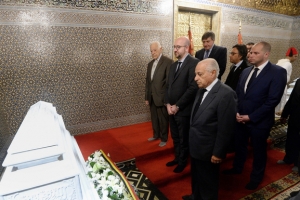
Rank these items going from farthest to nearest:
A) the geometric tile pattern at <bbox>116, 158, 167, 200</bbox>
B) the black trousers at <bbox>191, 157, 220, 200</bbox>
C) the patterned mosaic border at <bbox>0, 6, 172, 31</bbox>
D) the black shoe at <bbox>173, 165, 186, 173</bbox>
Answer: the patterned mosaic border at <bbox>0, 6, 172, 31</bbox>
the black shoe at <bbox>173, 165, 186, 173</bbox>
the geometric tile pattern at <bbox>116, 158, 167, 200</bbox>
the black trousers at <bbox>191, 157, 220, 200</bbox>

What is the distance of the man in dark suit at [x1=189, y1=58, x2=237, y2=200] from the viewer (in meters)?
1.64

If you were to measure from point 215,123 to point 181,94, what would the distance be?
0.82 metres

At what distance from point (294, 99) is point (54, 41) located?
3.90 m

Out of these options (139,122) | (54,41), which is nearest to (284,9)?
(139,122)

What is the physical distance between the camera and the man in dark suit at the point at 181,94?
232 centimetres

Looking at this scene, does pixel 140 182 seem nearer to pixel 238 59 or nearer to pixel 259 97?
pixel 259 97

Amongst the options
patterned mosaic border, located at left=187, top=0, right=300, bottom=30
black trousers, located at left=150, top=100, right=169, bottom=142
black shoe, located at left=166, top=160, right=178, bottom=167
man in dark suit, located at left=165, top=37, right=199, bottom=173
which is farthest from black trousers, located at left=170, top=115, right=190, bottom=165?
patterned mosaic border, located at left=187, top=0, right=300, bottom=30

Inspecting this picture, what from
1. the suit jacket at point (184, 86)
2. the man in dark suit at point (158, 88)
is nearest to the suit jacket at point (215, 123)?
the suit jacket at point (184, 86)

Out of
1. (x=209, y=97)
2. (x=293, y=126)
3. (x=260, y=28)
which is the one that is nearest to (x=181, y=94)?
(x=209, y=97)

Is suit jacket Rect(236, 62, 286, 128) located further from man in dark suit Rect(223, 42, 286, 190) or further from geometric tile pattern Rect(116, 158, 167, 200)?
geometric tile pattern Rect(116, 158, 167, 200)

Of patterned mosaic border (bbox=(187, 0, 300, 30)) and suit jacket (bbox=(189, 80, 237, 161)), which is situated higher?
patterned mosaic border (bbox=(187, 0, 300, 30))

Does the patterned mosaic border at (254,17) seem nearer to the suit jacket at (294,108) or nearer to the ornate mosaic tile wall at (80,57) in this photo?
the ornate mosaic tile wall at (80,57)

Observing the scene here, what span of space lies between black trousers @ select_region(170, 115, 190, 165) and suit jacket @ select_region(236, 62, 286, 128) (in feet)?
2.46

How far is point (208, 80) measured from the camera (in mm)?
1677
